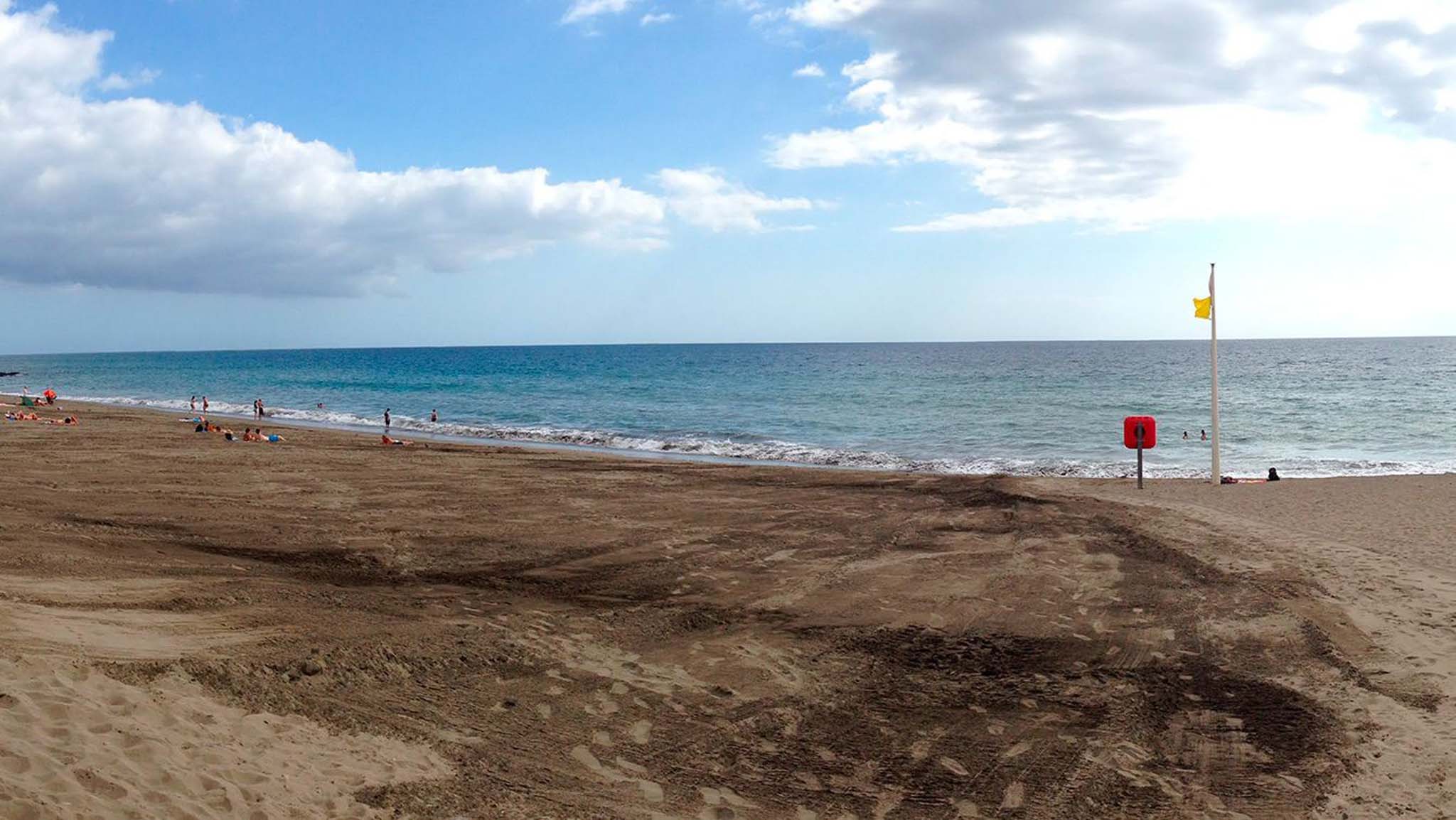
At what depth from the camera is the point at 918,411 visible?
42438mm

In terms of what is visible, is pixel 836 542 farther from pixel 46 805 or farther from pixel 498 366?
pixel 498 366

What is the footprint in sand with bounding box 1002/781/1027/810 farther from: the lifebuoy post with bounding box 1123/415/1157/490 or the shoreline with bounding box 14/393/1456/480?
the shoreline with bounding box 14/393/1456/480

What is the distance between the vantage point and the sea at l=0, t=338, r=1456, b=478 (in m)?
26.7

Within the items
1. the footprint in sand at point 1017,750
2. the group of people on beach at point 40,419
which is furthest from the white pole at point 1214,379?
the group of people on beach at point 40,419

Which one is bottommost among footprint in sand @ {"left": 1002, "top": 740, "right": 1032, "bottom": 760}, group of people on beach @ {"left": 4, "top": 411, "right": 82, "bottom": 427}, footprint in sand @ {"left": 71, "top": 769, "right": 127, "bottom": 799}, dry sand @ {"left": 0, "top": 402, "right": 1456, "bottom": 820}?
footprint in sand @ {"left": 1002, "top": 740, "right": 1032, "bottom": 760}

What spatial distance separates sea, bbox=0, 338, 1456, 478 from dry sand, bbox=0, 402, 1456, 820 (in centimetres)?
1258

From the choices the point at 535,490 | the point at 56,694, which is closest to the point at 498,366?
the point at 535,490

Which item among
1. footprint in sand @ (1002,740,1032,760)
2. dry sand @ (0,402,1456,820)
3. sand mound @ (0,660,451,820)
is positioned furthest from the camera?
footprint in sand @ (1002,740,1032,760)

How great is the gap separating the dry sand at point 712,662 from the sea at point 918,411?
12581mm

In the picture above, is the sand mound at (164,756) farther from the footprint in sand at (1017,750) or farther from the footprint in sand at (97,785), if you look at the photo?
the footprint in sand at (1017,750)

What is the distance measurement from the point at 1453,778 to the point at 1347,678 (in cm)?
178

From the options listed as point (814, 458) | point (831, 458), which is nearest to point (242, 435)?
point (814, 458)

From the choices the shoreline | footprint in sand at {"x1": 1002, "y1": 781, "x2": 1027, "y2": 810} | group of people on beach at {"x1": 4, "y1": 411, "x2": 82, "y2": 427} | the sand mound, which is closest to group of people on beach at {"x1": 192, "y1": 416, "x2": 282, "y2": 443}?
A: group of people on beach at {"x1": 4, "y1": 411, "x2": 82, "y2": 427}

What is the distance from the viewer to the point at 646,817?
199 inches
